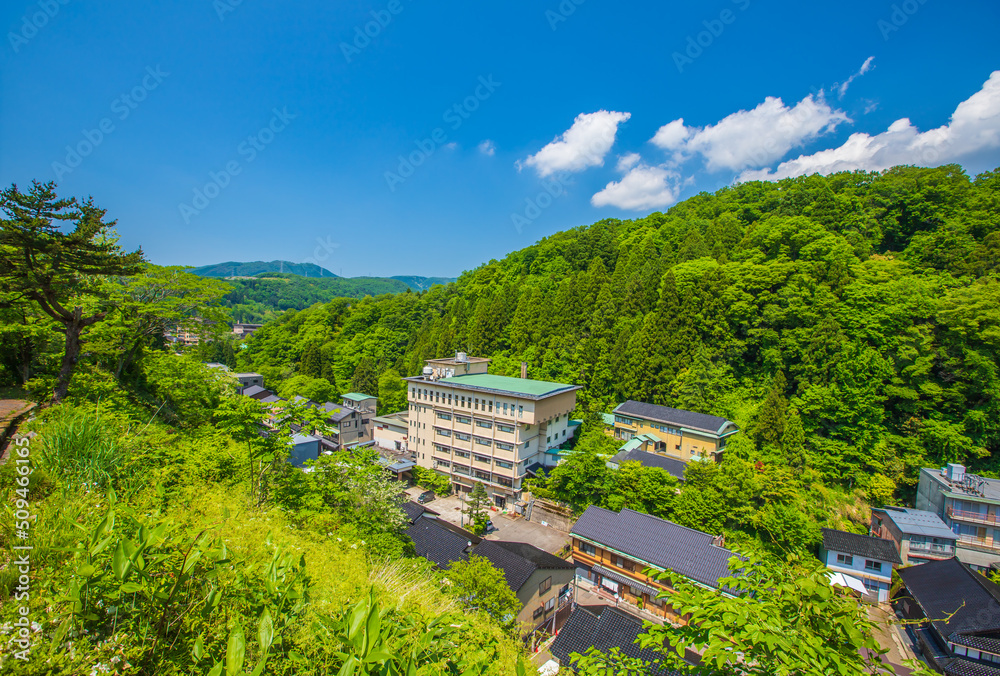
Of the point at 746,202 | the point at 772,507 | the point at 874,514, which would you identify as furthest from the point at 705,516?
the point at 746,202

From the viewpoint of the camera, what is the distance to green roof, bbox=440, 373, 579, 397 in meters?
21.8

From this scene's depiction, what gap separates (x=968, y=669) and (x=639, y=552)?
28.2 feet

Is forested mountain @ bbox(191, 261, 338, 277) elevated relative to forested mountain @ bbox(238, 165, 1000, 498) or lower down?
elevated

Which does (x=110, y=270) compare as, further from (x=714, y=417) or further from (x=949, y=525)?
(x=949, y=525)

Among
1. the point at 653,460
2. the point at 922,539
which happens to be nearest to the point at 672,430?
the point at 653,460

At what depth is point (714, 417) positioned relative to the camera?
20.6 meters

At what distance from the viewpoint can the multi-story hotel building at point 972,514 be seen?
14.8m

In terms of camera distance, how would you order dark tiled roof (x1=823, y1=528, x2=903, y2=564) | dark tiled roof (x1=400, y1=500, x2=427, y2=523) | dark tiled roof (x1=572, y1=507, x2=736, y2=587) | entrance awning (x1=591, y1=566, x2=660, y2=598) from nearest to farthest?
dark tiled roof (x1=572, y1=507, x2=736, y2=587) < entrance awning (x1=591, y1=566, x2=660, y2=598) < dark tiled roof (x1=823, y1=528, x2=903, y2=564) < dark tiled roof (x1=400, y1=500, x2=427, y2=523)

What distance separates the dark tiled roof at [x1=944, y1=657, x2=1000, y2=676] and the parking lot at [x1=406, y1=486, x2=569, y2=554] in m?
11.6

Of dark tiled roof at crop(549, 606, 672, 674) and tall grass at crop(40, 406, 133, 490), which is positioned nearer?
tall grass at crop(40, 406, 133, 490)

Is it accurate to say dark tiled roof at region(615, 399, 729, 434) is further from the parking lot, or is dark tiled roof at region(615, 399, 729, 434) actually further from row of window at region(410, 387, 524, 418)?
the parking lot

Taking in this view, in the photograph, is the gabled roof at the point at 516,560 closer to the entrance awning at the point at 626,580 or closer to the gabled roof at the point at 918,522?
the entrance awning at the point at 626,580

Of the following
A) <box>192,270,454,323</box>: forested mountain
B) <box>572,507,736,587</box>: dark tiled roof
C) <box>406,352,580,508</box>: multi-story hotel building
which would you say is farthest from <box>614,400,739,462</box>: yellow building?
<box>192,270,454,323</box>: forested mountain

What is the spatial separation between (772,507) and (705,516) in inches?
98.5
